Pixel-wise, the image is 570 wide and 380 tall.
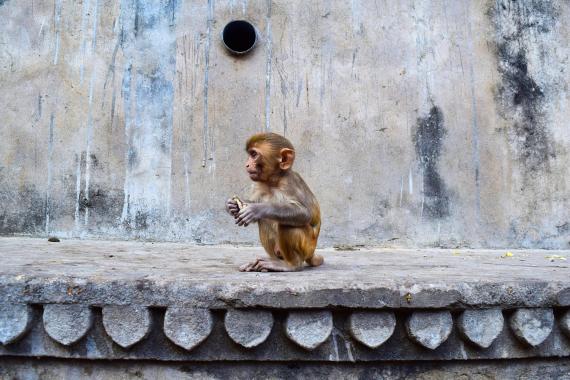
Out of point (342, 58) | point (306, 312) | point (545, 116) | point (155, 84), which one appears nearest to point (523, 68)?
point (545, 116)

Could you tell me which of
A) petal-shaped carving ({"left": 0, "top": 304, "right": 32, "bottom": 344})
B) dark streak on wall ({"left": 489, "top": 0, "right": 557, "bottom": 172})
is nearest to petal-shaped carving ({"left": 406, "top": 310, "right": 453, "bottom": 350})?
petal-shaped carving ({"left": 0, "top": 304, "right": 32, "bottom": 344})

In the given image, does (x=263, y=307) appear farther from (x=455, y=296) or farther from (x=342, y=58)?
(x=342, y=58)

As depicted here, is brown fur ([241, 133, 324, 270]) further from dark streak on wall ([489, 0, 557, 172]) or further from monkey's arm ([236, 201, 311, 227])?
dark streak on wall ([489, 0, 557, 172])

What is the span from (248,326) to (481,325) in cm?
84

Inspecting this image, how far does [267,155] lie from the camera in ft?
9.60

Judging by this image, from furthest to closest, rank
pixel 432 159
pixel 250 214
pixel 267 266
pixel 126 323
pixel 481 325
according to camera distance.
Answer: pixel 432 159 → pixel 267 266 → pixel 250 214 → pixel 481 325 → pixel 126 323

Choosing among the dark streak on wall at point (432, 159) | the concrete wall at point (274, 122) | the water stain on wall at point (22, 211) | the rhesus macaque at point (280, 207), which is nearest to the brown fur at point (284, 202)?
the rhesus macaque at point (280, 207)

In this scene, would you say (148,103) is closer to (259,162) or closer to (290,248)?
(259,162)

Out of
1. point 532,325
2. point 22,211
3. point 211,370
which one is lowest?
point 211,370

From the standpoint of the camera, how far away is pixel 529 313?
2.14 m

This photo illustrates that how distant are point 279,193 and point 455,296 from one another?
1.15 meters

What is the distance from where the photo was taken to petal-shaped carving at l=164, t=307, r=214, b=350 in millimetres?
1970

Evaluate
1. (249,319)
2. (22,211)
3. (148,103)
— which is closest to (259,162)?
(249,319)

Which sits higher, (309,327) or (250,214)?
(250,214)
